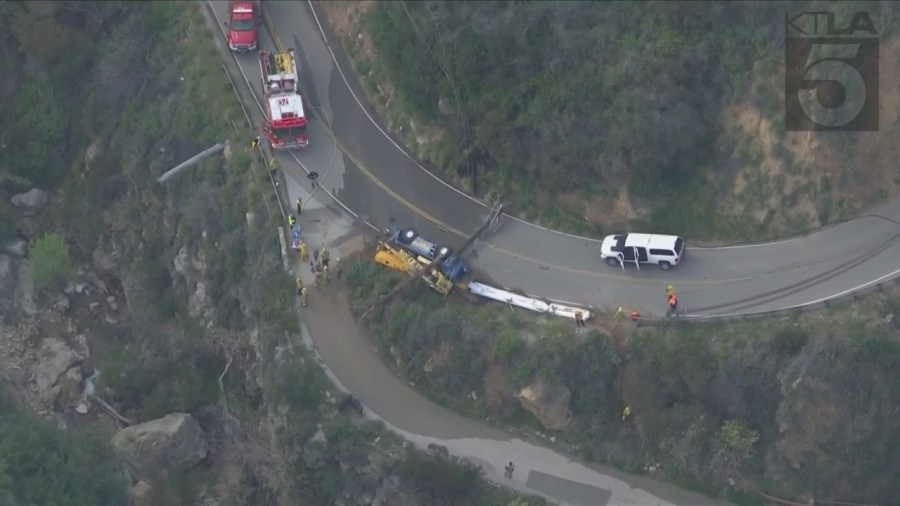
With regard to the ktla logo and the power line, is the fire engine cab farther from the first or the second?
the ktla logo

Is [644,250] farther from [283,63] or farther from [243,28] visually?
[243,28]

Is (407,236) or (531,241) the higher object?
(531,241)

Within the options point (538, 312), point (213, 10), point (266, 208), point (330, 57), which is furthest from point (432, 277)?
point (213, 10)

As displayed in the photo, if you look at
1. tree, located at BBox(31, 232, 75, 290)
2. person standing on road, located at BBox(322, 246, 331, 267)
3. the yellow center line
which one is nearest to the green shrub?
tree, located at BBox(31, 232, 75, 290)

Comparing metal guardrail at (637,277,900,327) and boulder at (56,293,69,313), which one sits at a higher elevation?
metal guardrail at (637,277,900,327)

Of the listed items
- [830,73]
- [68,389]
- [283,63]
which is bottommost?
[68,389]

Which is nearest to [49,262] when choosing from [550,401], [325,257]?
[325,257]

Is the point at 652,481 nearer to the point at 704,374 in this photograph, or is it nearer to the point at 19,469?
the point at 704,374
